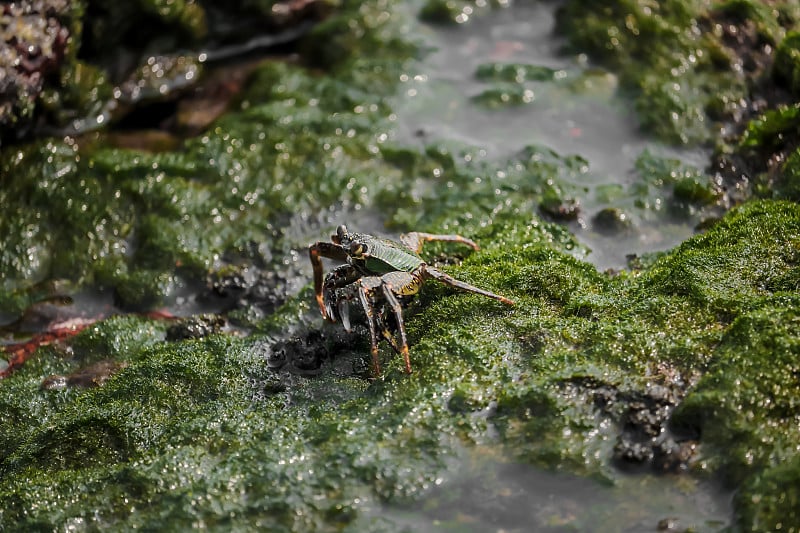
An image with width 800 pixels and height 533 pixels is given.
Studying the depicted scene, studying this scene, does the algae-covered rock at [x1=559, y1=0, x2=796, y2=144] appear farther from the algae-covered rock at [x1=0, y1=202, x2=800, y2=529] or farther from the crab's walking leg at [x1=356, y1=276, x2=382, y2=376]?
the crab's walking leg at [x1=356, y1=276, x2=382, y2=376]

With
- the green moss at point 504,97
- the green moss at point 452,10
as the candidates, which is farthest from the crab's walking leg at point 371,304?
the green moss at point 452,10

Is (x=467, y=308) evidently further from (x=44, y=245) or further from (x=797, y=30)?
(x=797, y=30)

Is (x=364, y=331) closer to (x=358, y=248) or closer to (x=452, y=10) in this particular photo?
(x=358, y=248)

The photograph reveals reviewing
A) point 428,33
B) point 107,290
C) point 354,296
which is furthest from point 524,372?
point 428,33

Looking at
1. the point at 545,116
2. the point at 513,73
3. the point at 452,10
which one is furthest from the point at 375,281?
the point at 452,10

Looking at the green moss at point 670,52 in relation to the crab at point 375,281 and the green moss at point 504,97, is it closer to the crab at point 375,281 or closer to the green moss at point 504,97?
the green moss at point 504,97

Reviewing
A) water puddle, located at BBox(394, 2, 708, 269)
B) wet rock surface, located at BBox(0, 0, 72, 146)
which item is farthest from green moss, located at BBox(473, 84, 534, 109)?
wet rock surface, located at BBox(0, 0, 72, 146)
